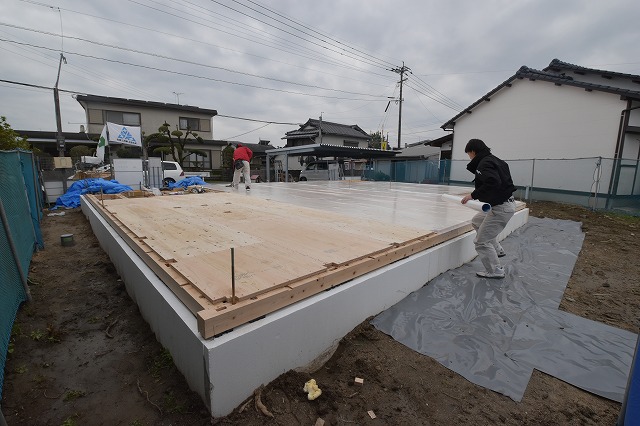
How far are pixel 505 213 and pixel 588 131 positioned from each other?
10025mm

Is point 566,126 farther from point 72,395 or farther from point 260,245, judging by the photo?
point 72,395

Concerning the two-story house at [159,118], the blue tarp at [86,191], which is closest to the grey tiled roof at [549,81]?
the blue tarp at [86,191]

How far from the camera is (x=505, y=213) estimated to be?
9.57ft

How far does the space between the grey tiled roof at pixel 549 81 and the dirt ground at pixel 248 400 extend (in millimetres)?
9518

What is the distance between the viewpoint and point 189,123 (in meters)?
21.8

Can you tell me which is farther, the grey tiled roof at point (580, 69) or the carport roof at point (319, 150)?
the carport roof at point (319, 150)

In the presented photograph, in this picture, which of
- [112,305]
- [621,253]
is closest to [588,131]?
[621,253]

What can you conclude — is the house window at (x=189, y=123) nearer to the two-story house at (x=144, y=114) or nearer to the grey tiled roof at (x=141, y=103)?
the two-story house at (x=144, y=114)

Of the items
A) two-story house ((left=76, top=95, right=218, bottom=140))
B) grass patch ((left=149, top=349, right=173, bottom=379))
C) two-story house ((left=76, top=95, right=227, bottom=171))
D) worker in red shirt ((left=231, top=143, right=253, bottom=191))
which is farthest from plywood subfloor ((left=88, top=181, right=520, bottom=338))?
two-story house ((left=76, top=95, right=227, bottom=171))

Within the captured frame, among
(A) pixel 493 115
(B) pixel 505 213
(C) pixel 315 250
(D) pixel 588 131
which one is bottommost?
(C) pixel 315 250

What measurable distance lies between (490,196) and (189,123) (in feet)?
75.3

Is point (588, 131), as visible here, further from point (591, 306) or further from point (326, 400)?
point (326, 400)

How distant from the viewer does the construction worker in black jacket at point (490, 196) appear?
2863 mm

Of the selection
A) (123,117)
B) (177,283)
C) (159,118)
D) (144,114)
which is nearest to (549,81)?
(177,283)
